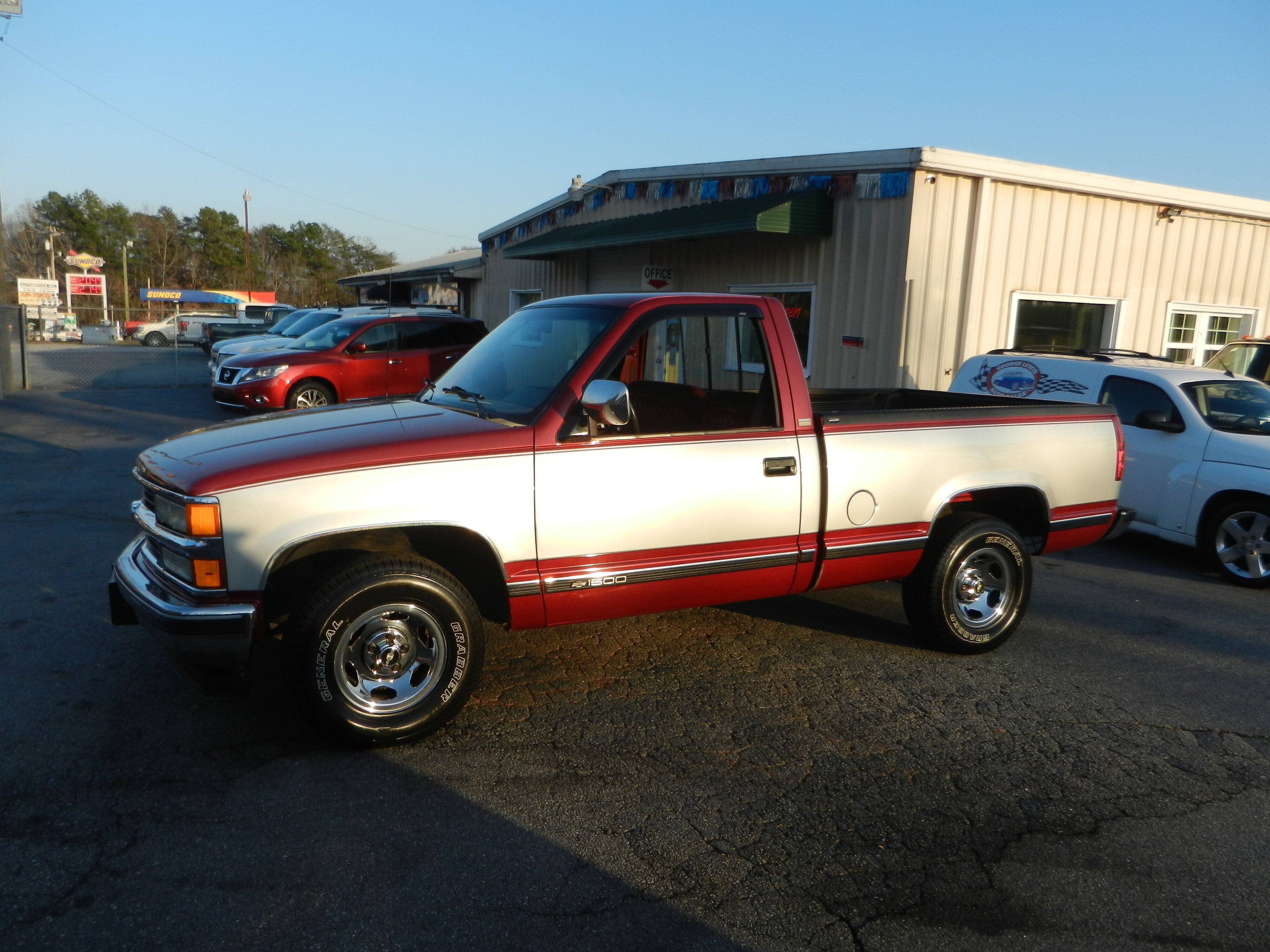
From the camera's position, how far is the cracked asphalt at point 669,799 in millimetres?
2873

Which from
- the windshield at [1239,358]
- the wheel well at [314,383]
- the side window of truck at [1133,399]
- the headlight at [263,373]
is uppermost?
the windshield at [1239,358]

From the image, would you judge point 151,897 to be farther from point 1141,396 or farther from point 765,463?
point 1141,396

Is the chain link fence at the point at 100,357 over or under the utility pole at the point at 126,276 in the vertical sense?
under

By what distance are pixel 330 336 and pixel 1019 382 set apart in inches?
424

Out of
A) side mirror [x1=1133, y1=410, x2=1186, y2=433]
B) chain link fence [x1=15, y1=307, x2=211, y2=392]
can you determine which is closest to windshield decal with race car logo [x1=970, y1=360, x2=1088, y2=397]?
side mirror [x1=1133, y1=410, x2=1186, y2=433]

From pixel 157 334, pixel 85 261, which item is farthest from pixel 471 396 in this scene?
pixel 85 261

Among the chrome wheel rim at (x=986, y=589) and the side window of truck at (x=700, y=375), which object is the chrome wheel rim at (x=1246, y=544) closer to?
the chrome wheel rim at (x=986, y=589)

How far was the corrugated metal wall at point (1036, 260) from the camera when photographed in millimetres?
11094

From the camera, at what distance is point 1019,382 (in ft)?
28.5

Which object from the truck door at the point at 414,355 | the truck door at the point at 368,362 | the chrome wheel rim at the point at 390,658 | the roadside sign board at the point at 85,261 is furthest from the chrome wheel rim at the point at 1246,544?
the roadside sign board at the point at 85,261

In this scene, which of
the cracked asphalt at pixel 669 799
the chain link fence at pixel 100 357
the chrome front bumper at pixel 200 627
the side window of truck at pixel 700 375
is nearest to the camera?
the cracked asphalt at pixel 669 799

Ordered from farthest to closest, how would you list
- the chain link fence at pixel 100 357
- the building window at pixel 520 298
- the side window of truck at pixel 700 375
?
1. the building window at pixel 520 298
2. the chain link fence at pixel 100 357
3. the side window of truck at pixel 700 375

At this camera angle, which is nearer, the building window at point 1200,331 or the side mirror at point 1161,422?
the side mirror at point 1161,422

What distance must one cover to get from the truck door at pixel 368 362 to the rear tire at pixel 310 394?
25 centimetres
